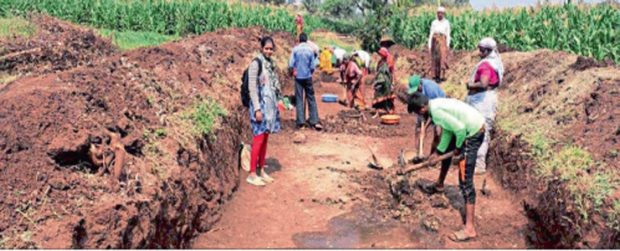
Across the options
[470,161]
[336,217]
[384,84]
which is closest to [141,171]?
[336,217]

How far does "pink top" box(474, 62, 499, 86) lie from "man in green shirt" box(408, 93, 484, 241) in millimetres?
1910

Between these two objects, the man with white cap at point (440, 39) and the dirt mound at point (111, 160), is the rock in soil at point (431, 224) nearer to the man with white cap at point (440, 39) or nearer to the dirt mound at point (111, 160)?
the dirt mound at point (111, 160)

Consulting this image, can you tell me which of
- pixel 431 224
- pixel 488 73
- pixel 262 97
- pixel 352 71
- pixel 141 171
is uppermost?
pixel 488 73

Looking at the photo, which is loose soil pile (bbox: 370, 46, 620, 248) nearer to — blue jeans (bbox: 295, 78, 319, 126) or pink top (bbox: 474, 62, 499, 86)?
pink top (bbox: 474, 62, 499, 86)

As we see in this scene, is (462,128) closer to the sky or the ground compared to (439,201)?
closer to the sky

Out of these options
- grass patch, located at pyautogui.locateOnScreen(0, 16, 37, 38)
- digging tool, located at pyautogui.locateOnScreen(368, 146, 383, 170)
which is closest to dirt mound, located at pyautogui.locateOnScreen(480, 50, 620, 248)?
digging tool, located at pyautogui.locateOnScreen(368, 146, 383, 170)

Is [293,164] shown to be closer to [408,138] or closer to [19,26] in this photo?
[408,138]

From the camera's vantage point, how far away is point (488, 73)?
804 cm

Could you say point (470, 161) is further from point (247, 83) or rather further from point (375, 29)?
point (375, 29)

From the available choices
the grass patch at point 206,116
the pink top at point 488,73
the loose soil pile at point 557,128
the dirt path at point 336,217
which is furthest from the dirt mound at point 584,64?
the grass patch at point 206,116

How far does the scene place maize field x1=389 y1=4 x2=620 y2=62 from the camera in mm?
12828

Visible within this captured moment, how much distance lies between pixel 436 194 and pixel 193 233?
11.0ft

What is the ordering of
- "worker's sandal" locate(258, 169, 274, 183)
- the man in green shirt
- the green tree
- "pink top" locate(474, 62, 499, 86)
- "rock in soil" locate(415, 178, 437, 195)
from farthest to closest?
the green tree < "worker's sandal" locate(258, 169, 274, 183) < "pink top" locate(474, 62, 499, 86) < "rock in soil" locate(415, 178, 437, 195) < the man in green shirt

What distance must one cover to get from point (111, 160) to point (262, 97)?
114 inches
